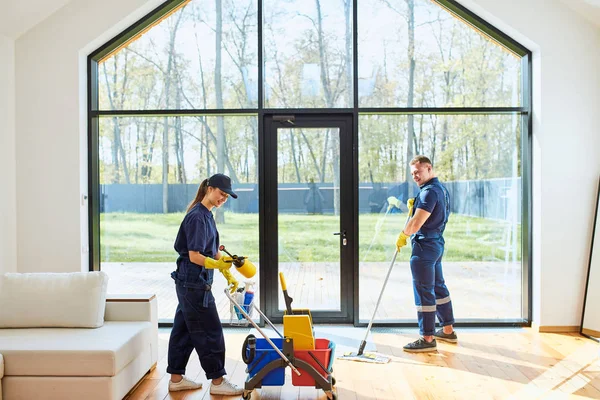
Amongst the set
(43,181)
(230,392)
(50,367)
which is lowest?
(230,392)

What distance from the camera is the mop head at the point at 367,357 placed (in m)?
4.37

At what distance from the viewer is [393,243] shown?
5.55 metres

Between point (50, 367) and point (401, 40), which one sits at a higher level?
point (401, 40)

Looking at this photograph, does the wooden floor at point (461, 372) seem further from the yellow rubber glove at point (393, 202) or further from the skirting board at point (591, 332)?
the yellow rubber glove at point (393, 202)

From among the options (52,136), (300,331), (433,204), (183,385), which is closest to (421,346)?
(433,204)

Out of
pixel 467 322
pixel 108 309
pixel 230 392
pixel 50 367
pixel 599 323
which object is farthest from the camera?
pixel 467 322

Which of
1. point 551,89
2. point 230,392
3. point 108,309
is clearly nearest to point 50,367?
point 108,309

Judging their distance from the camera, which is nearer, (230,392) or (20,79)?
(230,392)

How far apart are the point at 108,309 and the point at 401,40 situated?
3.61 m

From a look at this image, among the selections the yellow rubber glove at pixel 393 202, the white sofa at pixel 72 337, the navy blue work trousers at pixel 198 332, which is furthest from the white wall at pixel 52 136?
the yellow rubber glove at pixel 393 202

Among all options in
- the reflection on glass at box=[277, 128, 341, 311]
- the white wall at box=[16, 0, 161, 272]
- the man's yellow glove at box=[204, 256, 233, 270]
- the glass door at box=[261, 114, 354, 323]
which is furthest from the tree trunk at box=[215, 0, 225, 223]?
the man's yellow glove at box=[204, 256, 233, 270]

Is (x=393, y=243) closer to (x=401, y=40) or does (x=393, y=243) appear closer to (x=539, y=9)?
(x=401, y=40)

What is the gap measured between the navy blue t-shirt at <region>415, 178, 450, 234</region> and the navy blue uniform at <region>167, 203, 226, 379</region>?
182 cm

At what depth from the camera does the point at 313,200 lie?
556 cm
